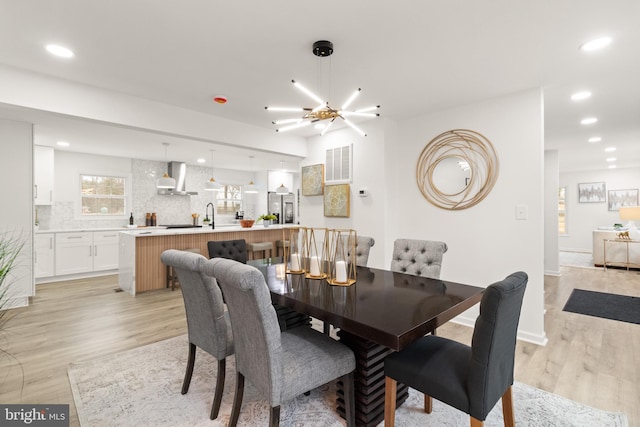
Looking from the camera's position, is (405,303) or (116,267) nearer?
(405,303)

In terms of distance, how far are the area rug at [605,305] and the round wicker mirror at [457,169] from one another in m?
2.12

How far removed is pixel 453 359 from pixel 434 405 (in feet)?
2.28

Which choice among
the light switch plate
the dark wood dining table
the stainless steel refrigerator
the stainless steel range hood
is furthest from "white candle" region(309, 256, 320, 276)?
the stainless steel refrigerator

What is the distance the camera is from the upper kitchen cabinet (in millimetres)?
5570

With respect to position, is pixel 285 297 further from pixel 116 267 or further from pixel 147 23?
pixel 116 267

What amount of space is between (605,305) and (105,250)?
819 centimetres

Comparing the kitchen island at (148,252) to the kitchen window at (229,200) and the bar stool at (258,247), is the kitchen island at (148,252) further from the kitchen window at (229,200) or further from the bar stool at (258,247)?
the kitchen window at (229,200)

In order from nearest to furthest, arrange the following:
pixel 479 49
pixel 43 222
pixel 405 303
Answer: pixel 405 303
pixel 479 49
pixel 43 222

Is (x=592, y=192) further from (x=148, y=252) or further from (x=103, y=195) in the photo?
(x=103, y=195)

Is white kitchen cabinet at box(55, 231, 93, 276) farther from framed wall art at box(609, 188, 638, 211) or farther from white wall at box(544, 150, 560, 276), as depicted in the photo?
framed wall art at box(609, 188, 638, 211)

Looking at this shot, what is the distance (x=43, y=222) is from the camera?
5.98 metres

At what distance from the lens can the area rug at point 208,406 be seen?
190cm

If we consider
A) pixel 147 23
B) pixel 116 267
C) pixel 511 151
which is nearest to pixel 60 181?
pixel 116 267

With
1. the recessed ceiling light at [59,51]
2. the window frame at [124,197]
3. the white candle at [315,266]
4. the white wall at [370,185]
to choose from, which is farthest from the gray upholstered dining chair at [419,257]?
the window frame at [124,197]
